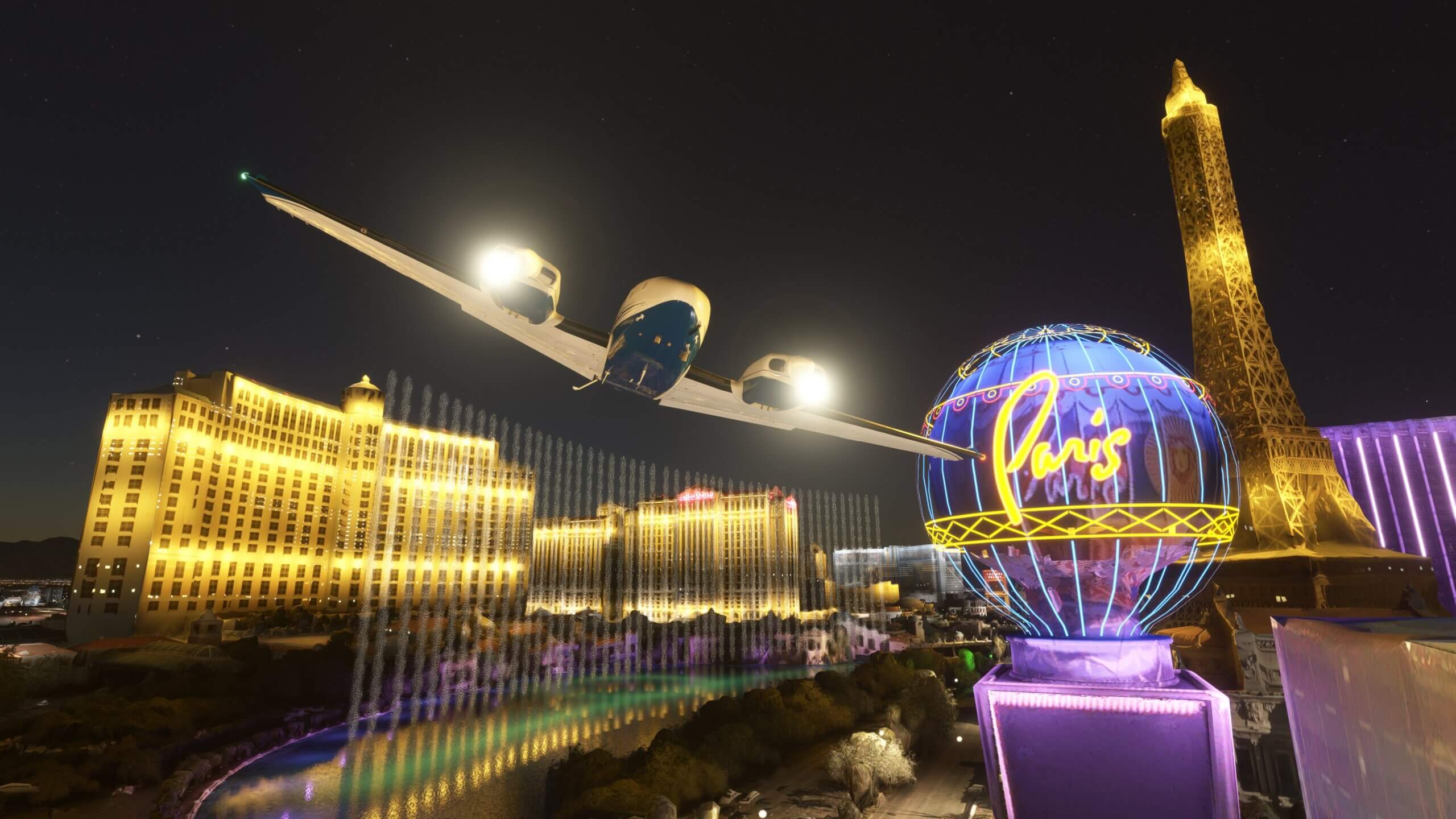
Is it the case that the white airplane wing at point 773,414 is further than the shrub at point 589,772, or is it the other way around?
the shrub at point 589,772

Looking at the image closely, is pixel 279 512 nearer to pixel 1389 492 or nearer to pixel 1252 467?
pixel 1252 467

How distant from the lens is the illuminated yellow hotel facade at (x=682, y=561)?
295 feet

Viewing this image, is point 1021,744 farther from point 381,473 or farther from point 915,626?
point 381,473

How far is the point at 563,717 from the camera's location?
120 feet

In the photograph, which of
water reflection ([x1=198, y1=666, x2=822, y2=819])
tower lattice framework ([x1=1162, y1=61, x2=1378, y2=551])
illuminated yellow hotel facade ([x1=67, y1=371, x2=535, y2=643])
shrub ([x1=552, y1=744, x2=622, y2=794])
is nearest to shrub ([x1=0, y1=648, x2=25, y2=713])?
water reflection ([x1=198, y1=666, x2=822, y2=819])

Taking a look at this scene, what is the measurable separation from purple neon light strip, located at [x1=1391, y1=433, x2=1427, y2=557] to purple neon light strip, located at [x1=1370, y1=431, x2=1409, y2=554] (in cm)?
59

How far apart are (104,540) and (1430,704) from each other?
7654cm

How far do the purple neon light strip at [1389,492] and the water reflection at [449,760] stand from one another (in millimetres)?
45772

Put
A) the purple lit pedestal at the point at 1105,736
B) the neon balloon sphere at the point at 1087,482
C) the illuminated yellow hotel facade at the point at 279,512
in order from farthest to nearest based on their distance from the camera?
the illuminated yellow hotel facade at the point at 279,512
the neon balloon sphere at the point at 1087,482
the purple lit pedestal at the point at 1105,736

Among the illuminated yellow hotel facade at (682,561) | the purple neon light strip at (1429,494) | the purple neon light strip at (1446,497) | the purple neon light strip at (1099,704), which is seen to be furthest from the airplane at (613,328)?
the illuminated yellow hotel facade at (682,561)

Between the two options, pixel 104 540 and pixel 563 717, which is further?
pixel 104 540

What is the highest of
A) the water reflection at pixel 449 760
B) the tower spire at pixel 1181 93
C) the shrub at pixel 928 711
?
the tower spire at pixel 1181 93

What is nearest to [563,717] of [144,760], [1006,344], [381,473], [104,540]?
[144,760]

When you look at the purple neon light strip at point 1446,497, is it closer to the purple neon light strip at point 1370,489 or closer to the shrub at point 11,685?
the purple neon light strip at point 1370,489
